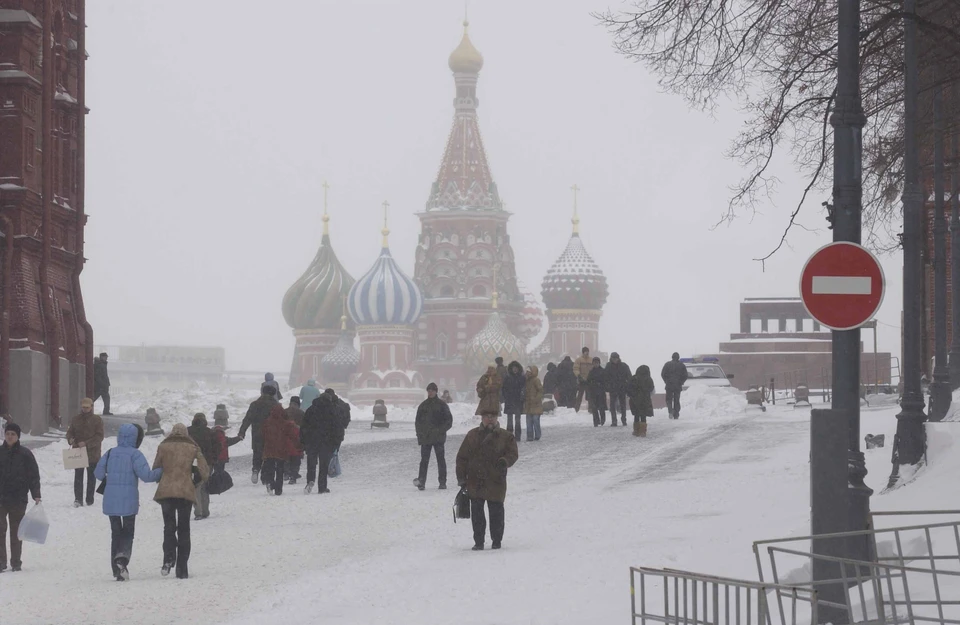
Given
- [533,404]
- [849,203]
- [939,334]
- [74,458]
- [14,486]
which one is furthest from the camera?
[533,404]

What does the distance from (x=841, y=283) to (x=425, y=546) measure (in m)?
8.70

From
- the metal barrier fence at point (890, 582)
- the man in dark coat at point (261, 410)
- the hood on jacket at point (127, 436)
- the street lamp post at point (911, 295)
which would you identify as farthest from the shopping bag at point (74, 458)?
the metal barrier fence at point (890, 582)

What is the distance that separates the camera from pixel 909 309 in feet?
58.9

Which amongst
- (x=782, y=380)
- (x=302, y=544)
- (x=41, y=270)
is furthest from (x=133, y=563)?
(x=782, y=380)

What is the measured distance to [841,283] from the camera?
34.9 feet

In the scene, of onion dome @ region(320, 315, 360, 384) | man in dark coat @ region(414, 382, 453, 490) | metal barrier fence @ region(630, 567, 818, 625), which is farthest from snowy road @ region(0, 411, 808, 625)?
onion dome @ region(320, 315, 360, 384)

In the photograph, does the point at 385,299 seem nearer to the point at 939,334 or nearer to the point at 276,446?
the point at 276,446

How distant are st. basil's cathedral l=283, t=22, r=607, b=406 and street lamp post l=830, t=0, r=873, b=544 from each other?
136 meters

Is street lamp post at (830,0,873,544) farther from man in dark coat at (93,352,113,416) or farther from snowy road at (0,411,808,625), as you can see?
man in dark coat at (93,352,113,416)

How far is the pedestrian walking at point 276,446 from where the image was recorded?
25.1 m


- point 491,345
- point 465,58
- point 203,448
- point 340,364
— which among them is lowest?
point 203,448

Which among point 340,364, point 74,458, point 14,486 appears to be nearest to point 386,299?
point 340,364

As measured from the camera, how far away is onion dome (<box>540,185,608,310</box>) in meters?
159

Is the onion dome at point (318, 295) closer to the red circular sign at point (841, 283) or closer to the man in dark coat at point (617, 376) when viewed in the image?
the man in dark coat at point (617, 376)
